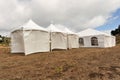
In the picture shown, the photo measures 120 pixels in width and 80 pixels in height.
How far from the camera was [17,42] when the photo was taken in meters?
16.0

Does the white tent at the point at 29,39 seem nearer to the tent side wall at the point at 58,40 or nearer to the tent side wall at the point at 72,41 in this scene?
the tent side wall at the point at 58,40

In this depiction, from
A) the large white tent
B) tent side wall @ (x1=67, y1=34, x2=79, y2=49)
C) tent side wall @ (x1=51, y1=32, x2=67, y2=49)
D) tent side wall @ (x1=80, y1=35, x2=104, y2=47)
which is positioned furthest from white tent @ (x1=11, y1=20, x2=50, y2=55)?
tent side wall @ (x1=80, y1=35, x2=104, y2=47)

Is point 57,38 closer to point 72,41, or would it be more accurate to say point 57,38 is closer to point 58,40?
point 58,40

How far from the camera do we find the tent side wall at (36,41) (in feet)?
48.0

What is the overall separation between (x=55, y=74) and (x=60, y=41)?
40.7 feet

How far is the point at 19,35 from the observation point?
15367 millimetres

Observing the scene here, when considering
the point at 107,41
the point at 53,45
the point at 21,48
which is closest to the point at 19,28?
the point at 21,48

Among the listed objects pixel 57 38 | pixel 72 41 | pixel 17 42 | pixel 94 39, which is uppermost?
pixel 94 39

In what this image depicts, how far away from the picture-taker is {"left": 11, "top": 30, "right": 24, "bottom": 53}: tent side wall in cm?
1532

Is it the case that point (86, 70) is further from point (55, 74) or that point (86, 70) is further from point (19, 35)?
point (19, 35)

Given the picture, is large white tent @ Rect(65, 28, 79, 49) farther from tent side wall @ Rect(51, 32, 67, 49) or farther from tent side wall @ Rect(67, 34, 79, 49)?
tent side wall @ Rect(51, 32, 67, 49)

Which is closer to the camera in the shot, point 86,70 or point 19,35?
A: point 86,70

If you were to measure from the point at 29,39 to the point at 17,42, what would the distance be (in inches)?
73.5

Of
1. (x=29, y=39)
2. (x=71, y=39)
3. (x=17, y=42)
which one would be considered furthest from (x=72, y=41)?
(x=29, y=39)
